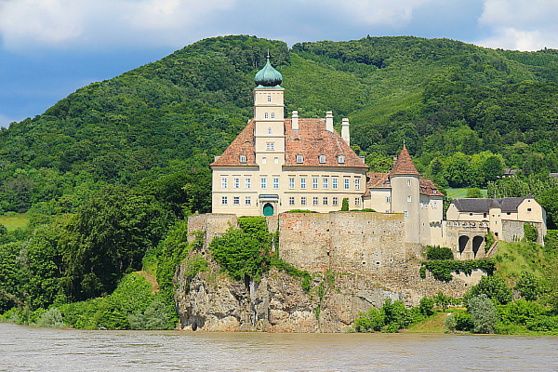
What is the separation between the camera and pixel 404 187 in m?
70.1

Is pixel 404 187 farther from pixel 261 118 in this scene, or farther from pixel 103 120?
pixel 103 120

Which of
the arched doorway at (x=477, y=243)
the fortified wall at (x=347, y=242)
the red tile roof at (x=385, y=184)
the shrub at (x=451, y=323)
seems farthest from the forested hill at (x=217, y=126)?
the shrub at (x=451, y=323)

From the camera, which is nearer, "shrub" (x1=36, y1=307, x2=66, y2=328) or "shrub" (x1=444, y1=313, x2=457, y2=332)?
"shrub" (x1=444, y1=313, x2=457, y2=332)

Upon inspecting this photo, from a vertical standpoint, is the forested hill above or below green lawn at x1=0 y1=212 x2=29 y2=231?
above

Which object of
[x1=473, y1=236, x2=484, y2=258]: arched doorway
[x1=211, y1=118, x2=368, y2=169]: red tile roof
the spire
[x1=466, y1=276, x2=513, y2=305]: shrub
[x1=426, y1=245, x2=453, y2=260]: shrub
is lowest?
[x1=466, y1=276, x2=513, y2=305]: shrub

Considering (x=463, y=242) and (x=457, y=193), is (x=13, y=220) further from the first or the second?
(x=463, y=242)

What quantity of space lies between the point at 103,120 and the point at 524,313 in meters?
97.2

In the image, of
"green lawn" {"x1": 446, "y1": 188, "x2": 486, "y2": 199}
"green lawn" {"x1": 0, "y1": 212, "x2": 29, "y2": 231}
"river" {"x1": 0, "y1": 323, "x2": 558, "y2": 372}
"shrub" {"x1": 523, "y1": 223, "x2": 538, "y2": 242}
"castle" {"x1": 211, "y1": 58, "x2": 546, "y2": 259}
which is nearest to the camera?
"river" {"x1": 0, "y1": 323, "x2": 558, "y2": 372}

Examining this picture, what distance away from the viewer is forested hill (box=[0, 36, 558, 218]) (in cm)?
12850

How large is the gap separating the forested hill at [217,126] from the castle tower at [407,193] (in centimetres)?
4209

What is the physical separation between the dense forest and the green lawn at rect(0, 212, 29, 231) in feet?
4.64

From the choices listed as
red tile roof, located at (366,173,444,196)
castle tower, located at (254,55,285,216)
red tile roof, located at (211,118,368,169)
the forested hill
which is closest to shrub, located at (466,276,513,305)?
red tile roof, located at (366,173,444,196)

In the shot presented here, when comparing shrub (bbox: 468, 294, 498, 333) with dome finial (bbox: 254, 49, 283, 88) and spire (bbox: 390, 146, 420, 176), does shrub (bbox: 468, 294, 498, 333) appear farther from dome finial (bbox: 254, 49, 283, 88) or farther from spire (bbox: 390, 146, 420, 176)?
dome finial (bbox: 254, 49, 283, 88)

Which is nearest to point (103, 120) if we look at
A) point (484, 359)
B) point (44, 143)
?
point (44, 143)
